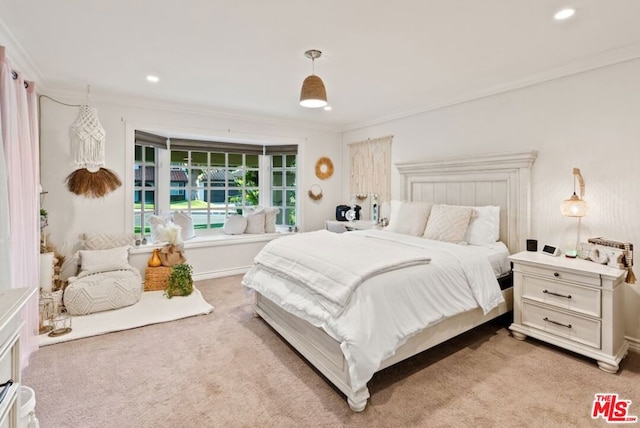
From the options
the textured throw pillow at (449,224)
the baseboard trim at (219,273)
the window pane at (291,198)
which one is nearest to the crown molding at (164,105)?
the window pane at (291,198)

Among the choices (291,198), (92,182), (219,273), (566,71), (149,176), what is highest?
(566,71)

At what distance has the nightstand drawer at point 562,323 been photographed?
2352 millimetres

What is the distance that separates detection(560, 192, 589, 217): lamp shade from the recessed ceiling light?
140cm

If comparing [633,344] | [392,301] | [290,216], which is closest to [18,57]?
[392,301]

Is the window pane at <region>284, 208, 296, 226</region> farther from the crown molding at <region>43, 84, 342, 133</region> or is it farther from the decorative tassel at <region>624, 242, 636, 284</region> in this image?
the decorative tassel at <region>624, 242, 636, 284</region>

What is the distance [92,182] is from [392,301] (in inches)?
144

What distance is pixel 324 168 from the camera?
5.54 m

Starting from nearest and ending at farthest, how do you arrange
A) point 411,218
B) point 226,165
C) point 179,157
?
point 411,218, point 179,157, point 226,165

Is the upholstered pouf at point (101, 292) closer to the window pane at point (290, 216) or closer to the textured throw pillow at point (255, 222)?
the textured throw pillow at point (255, 222)

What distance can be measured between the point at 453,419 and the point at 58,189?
432cm

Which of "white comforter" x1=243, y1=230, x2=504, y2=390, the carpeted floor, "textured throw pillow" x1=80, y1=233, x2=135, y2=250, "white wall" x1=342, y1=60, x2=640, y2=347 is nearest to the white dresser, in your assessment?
the carpeted floor

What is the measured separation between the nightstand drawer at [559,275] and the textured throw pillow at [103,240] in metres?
4.18

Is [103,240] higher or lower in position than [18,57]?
lower

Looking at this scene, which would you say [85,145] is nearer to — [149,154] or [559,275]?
[149,154]
